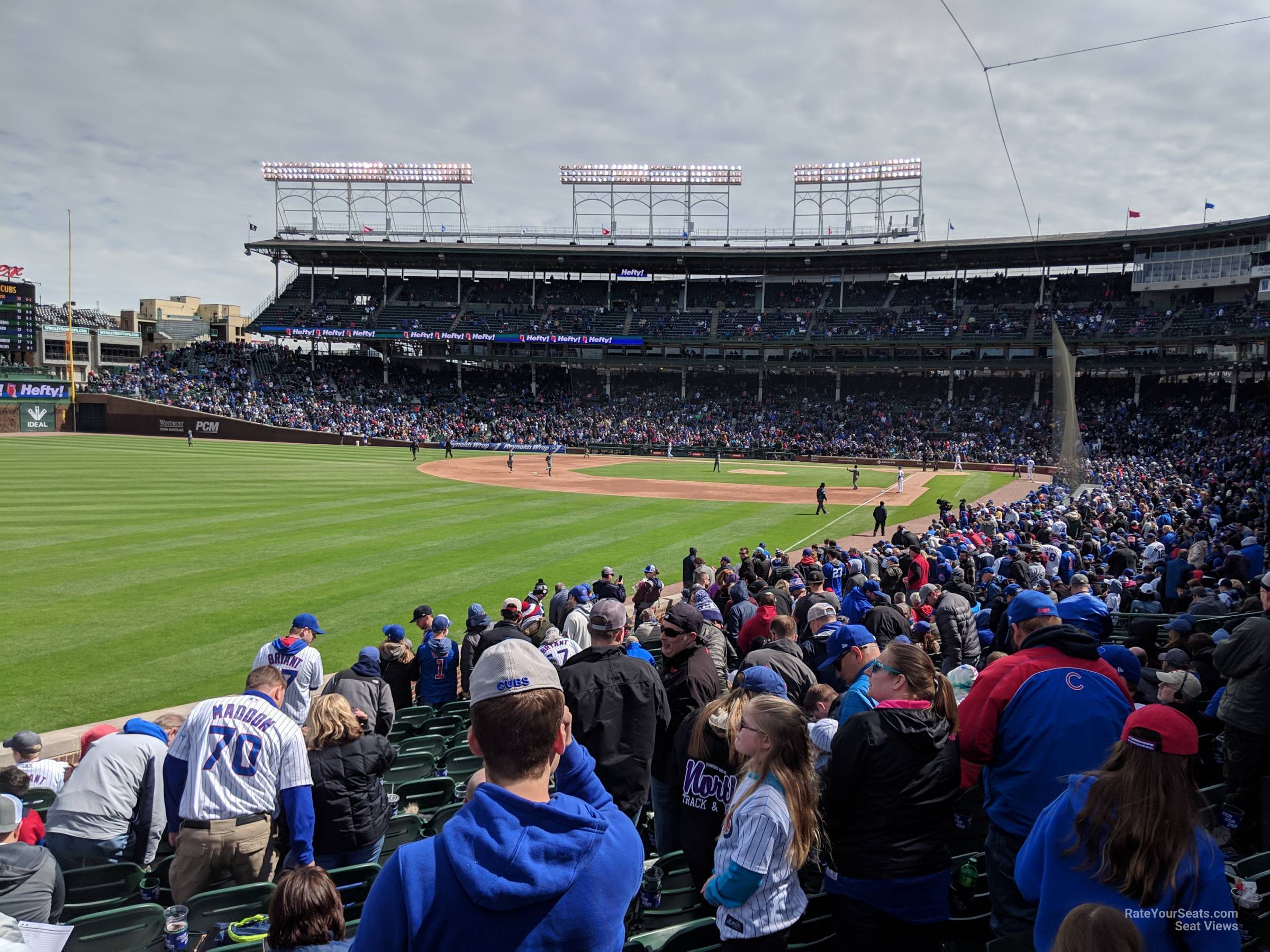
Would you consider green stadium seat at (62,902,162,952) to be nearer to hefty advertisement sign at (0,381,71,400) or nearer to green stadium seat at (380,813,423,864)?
green stadium seat at (380,813,423,864)

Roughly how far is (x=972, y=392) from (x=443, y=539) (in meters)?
54.0

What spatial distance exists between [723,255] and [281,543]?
5627 centimetres

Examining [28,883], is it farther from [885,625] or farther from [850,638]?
[885,625]

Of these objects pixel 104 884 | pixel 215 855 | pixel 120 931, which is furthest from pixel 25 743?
pixel 120 931

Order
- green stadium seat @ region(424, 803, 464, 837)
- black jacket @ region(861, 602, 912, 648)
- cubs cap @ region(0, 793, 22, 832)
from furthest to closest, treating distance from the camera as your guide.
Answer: black jacket @ region(861, 602, 912, 648)
green stadium seat @ region(424, 803, 464, 837)
cubs cap @ region(0, 793, 22, 832)

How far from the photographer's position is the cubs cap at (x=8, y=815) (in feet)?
13.9

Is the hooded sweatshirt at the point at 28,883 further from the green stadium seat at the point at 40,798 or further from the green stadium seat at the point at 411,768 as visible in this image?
the green stadium seat at the point at 411,768

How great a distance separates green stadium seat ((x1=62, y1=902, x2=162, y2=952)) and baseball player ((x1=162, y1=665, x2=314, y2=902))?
0.46m

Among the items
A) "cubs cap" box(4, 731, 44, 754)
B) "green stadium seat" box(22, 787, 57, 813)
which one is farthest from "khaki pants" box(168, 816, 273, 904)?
"green stadium seat" box(22, 787, 57, 813)

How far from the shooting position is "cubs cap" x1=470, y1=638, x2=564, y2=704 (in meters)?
2.24

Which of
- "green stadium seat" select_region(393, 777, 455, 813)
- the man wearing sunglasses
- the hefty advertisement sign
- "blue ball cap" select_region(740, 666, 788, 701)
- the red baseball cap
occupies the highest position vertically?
the hefty advertisement sign

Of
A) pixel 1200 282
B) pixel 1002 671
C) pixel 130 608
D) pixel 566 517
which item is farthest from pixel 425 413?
pixel 1002 671

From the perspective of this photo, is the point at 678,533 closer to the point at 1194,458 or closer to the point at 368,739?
the point at 368,739

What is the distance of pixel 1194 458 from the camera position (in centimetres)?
4091
